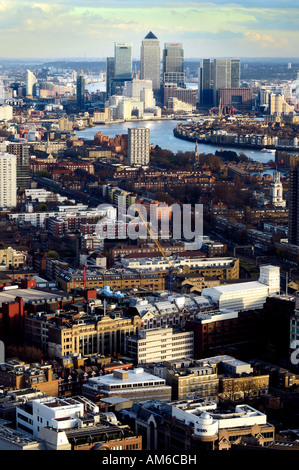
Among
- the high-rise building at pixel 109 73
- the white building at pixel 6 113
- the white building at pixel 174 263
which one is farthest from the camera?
the high-rise building at pixel 109 73

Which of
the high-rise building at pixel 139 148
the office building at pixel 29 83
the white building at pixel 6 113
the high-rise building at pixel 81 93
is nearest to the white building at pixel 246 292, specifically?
the high-rise building at pixel 139 148

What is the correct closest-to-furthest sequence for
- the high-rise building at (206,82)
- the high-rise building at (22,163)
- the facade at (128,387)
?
1. the facade at (128,387)
2. the high-rise building at (22,163)
3. the high-rise building at (206,82)

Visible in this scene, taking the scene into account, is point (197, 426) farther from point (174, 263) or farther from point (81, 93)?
point (81, 93)

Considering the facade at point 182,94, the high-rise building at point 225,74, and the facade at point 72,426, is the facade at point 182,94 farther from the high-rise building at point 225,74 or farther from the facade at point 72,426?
the facade at point 72,426

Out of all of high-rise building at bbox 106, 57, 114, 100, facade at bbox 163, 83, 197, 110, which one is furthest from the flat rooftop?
high-rise building at bbox 106, 57, 114, 100

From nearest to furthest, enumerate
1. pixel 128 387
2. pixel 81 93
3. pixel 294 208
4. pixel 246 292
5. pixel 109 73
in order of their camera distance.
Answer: pixel 128 387
pixel 246 292
pixel 294 208
pixel 81 93
pixel 109 73

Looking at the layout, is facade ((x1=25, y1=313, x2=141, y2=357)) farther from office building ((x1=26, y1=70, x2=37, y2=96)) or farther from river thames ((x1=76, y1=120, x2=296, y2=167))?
office building ((x1=26, y1=70, x2=37, y2=96))

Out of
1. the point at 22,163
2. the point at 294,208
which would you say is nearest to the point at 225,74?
the point at 22,163
